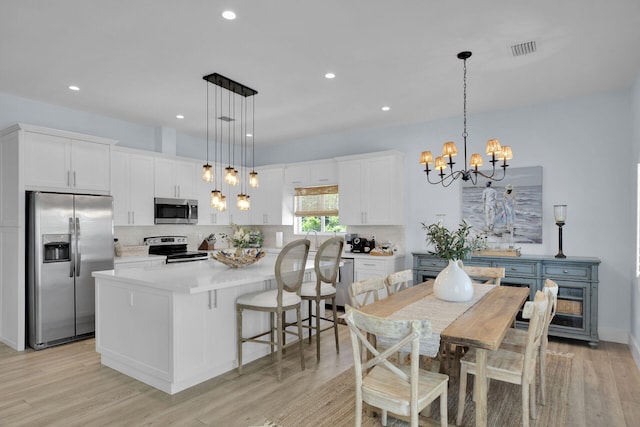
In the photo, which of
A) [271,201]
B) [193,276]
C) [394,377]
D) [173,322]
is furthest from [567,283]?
[271,201]

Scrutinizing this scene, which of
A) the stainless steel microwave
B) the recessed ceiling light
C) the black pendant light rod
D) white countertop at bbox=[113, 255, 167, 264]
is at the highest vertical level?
the recessed ceiling light

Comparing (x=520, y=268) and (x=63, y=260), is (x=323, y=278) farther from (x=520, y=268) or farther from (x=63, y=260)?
(x=63, y=260)

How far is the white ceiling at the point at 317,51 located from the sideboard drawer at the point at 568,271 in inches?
78.2

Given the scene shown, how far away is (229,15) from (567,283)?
4308mm

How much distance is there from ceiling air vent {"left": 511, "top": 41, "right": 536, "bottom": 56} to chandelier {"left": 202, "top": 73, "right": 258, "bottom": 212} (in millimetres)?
2582

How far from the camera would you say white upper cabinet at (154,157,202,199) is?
5645 millimetres

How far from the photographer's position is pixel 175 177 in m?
5.86

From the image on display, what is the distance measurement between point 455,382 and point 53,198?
449 cm

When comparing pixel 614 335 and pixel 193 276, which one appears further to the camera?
pixel 614 335

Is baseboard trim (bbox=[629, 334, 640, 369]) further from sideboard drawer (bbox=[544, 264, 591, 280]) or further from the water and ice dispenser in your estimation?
the water and ice dispenser

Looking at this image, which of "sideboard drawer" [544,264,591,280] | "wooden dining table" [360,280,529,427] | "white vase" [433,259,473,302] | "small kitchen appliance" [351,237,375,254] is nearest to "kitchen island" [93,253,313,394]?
"wooden dining table" [360,280,529,427]

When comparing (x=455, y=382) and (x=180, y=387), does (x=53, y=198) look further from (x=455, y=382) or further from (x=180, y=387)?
(x=455, y=382)

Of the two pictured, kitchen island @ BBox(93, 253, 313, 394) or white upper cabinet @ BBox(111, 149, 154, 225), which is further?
white upper cabinet @ BBox(111, 149, 154, 225)

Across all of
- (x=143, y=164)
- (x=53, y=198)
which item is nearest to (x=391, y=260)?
(x=143, y=164)
